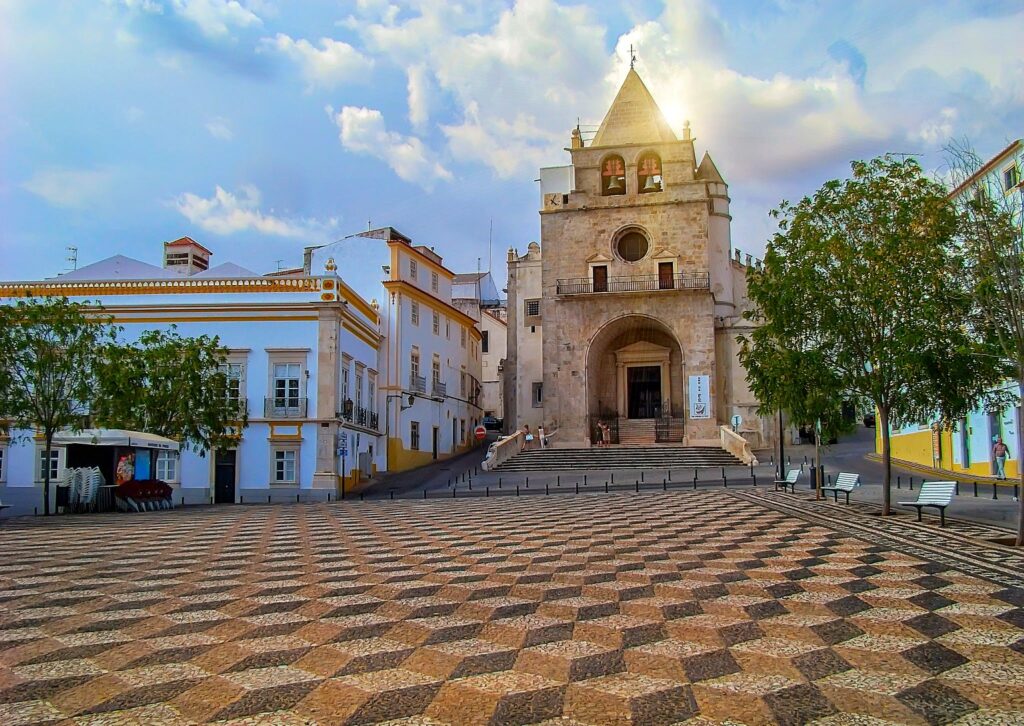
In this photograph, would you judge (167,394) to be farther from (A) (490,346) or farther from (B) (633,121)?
(A) (490,346)

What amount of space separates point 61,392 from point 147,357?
3.43m

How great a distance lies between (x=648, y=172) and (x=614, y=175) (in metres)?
1.69

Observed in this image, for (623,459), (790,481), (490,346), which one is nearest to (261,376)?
(623,459)

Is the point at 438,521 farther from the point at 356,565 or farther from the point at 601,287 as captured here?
the point at 601,287

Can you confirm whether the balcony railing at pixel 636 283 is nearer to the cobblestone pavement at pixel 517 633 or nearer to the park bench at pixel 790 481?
the park bench at pixel 790 481

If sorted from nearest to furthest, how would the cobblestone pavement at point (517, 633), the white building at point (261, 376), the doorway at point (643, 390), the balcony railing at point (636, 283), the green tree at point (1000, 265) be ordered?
the cobblestone pavement at point (517, 633), the green tree at point (1000, 265), the white building at point (261, 376), the balcony railing at point (636, 283), the doorway at point (643, 390)

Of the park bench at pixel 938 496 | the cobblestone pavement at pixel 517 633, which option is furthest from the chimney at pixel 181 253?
the park bench at pixel 938 496

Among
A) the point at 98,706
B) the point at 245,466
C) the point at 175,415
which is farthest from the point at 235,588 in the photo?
the point at 245,466

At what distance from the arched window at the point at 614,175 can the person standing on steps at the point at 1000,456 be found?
23.4m

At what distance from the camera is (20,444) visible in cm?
2969

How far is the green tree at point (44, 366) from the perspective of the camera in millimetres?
21172

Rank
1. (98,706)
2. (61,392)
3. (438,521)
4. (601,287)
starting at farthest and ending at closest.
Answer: (601,287) < (61,392) < (438,521) < (98,706)

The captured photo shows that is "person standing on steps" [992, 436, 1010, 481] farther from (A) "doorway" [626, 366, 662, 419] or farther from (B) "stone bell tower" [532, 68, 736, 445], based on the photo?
(A) "doorway" [626, 366, 662, 419]

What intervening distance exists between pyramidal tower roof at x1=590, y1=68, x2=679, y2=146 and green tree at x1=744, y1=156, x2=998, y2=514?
28265mm
